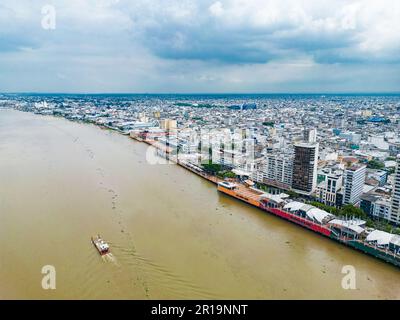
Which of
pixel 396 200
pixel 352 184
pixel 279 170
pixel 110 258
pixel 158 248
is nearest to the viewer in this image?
pixel 110 258

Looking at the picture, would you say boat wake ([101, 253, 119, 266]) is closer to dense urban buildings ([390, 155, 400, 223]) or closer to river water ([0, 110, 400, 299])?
river water ([0, 110, 400, 299])

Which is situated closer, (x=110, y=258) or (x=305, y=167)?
(x=110, y=258)

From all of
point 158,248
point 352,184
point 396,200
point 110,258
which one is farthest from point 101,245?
point 396,200

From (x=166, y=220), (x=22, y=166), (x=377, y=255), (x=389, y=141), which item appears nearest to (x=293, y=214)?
(x=377, y=255)

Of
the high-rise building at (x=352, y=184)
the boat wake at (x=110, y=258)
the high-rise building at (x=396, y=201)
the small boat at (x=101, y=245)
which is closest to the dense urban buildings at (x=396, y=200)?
the high-rise building at (x=396, y=201)

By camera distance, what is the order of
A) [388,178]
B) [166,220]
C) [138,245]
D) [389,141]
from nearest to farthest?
[138,245] < [166,220] < [388,178] < [389,141]

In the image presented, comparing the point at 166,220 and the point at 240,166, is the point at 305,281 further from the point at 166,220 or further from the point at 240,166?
the point at 240,166

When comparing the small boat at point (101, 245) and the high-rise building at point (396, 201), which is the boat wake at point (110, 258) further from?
the high-rise building at point (396, 201)

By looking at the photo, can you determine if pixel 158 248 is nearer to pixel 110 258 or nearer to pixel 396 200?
pixel 110 258
